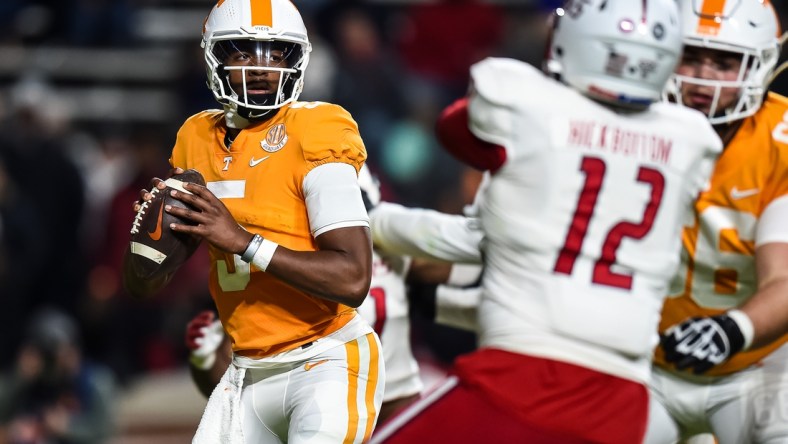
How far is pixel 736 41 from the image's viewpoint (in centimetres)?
455

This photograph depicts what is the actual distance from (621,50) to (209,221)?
119 centimetres

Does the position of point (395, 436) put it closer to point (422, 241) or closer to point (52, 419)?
point (422, 241)

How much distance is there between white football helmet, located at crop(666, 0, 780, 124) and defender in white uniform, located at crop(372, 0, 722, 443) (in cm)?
79

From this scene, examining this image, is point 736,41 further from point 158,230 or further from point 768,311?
point 158,230

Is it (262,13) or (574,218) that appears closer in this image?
(574,218)

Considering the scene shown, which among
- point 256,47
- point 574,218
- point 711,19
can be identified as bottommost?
point 574,218

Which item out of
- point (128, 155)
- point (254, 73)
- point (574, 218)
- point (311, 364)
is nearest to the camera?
point (574, 218)

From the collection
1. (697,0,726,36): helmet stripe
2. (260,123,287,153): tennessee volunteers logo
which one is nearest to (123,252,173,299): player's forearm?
(260,123,287,153): tennessee volunteers logo

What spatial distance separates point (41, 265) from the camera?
9688 mm

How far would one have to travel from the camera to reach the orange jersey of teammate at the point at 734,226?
4.52 metres

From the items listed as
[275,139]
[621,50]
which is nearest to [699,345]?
[621,50]

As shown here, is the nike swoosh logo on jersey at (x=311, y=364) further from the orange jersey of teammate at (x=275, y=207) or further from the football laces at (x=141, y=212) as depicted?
the football laces at (x=141, y=212)

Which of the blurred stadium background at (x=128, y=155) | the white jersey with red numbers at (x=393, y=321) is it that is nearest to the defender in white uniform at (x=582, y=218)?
the white jersey with red numbers at (x=393, y=321)

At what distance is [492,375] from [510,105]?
0.70 m
